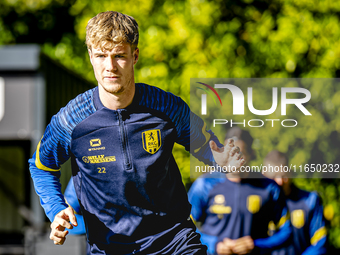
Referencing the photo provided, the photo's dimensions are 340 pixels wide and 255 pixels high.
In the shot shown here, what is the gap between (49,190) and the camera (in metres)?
2.27

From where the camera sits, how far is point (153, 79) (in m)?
5.41

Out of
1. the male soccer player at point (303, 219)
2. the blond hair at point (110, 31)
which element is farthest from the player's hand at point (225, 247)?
the blond hair at point (110, 31)

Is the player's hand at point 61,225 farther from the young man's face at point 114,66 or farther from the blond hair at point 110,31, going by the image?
the blond hair at point 110,31

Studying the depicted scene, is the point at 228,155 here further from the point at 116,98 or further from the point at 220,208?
the point at 220,208

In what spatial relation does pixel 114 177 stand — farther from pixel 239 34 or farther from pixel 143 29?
pixel 239 34

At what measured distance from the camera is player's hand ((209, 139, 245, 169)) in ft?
7.34

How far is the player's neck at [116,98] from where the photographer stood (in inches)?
87.4

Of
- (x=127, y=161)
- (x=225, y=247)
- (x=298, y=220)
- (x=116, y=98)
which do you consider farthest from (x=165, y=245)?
(x=298, y=220)

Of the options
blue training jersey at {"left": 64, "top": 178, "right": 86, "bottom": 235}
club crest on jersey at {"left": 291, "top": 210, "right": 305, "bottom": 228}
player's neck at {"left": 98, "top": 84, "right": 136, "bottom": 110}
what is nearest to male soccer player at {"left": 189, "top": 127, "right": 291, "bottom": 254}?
club crest on jersey at {"left": 291, "top": 210, "right": 305, "bottom": 228}

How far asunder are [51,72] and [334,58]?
4549 millimetres

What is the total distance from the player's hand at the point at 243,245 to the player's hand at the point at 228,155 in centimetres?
133

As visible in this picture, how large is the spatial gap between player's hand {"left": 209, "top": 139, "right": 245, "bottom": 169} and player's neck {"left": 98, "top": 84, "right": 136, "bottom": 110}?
1.76ft

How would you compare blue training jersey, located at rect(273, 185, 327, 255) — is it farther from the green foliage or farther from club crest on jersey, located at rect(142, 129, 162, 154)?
club crest on jersey, located at rect(142, 129, 162, 154)

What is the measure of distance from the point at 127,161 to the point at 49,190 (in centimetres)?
47
